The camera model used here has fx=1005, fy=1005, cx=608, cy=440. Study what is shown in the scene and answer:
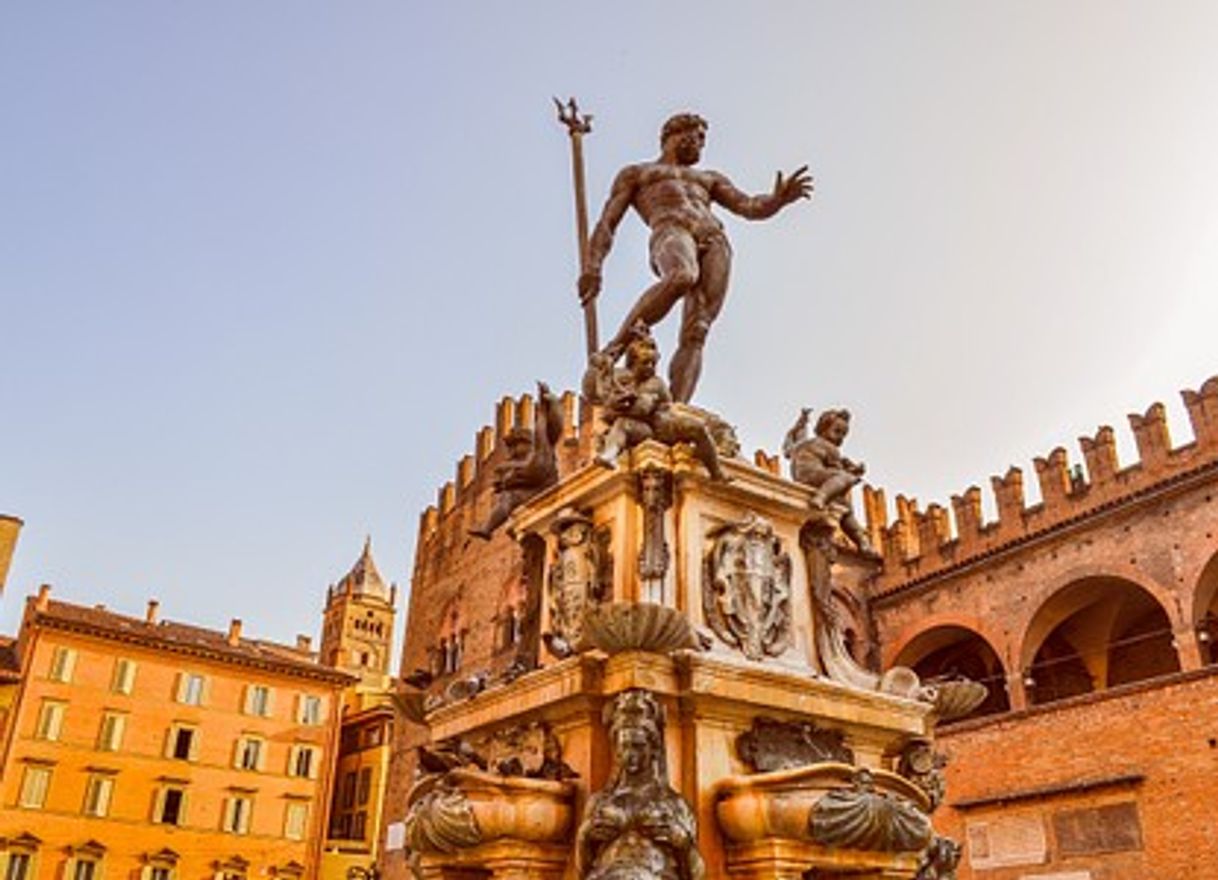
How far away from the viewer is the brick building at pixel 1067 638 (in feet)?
63.2

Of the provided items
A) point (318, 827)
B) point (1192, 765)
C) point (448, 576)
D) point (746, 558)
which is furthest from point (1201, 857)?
point (318, 827)

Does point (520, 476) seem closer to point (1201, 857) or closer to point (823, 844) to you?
point (823, 844)

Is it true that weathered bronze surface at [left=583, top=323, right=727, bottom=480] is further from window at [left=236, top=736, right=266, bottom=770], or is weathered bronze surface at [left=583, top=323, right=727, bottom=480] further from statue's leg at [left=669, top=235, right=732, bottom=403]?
window at [left=236, top=736, right=266, bottom=770]

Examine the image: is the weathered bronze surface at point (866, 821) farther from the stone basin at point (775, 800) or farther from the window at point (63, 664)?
→ the window at point (63, 664)

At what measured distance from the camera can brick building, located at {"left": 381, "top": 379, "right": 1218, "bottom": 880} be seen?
19250mm

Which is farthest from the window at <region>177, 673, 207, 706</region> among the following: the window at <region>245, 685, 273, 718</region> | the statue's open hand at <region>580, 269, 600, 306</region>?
the statue's open hand at <region>580, 269, 600, 306</region>

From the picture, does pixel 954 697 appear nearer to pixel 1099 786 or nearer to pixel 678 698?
pixel 678 698

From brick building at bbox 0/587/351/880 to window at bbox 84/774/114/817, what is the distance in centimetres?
4

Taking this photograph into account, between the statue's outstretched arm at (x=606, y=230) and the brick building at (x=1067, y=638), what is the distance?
13249mm

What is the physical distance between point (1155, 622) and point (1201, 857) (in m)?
8.63

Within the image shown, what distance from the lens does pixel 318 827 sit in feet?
131

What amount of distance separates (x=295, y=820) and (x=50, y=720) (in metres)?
9.83

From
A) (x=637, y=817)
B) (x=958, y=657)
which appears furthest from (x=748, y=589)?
(x=958, y=657)

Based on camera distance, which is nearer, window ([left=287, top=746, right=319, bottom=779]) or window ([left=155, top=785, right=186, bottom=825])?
window ([left=155, top=785, right=186, bottom=825])
